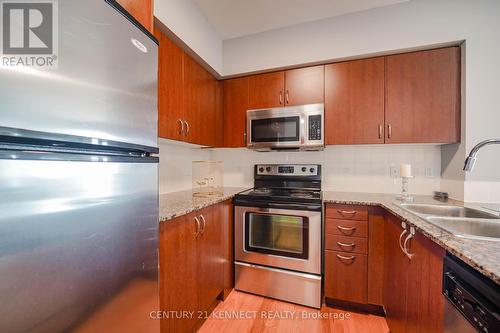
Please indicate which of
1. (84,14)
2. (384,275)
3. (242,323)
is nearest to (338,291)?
(384,275)

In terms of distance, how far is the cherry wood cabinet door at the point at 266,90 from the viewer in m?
2.14

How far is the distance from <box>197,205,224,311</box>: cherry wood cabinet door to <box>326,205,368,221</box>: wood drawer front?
96cm

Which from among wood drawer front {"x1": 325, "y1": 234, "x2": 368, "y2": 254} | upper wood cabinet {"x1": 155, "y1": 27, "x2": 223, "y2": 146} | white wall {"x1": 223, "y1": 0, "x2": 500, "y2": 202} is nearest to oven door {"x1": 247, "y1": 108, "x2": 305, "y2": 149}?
upper wood cabinet {"x1": 155, "y1": 27, "x2": 223, "y2": 146}

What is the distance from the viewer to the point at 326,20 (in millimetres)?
1952

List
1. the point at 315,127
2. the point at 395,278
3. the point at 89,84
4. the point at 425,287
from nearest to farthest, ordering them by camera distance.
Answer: the point at 89,84 → the point at 425,287 → the point at 395,278 → the point at 315,127

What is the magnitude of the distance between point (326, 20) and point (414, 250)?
2.03m

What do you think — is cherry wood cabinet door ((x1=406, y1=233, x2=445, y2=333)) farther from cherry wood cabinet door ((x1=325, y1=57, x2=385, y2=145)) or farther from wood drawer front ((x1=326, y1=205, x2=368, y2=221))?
cherry wood cabinet door ((x1=325, y1=57, x2=385, y2=145))

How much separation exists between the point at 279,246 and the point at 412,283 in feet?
3.17

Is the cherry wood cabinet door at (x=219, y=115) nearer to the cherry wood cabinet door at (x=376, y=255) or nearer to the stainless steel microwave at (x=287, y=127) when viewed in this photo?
the stainless steel microwave at (x=287, y=127)

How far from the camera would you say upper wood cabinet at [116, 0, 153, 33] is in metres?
0.80

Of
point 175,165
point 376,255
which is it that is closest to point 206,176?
point 175,165

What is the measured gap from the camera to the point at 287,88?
2.12 metres

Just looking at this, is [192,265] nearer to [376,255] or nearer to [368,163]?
[376,255]

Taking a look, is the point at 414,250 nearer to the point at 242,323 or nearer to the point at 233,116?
the point at 242,323
